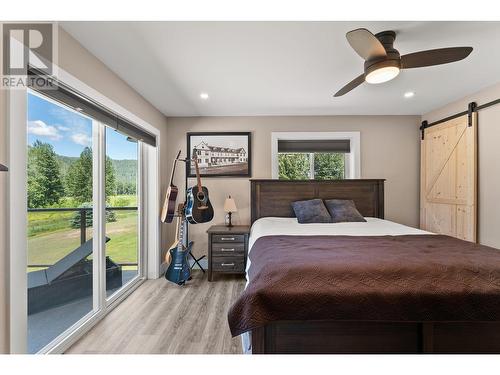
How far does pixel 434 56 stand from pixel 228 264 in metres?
2.97

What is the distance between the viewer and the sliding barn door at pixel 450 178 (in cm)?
300

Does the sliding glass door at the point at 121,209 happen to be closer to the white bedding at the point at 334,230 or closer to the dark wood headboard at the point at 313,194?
the white bedding at the point at 334,230

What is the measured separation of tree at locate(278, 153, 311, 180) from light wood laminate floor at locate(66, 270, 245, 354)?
1.93 metres

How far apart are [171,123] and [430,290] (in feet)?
12.2

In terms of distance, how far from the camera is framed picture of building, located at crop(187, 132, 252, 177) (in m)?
3.89

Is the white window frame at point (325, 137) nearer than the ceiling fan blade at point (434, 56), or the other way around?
the ceiling fan blade at point (434, 56)

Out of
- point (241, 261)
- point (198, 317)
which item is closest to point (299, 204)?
point (241, 261)

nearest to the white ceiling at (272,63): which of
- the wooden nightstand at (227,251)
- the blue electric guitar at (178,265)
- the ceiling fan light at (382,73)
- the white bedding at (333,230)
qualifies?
the ceiling fan light at (382,73)

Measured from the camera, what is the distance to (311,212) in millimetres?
3344

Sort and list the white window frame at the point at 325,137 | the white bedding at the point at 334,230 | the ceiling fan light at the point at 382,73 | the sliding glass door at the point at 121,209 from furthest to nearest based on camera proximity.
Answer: the white window frame at the point at 325,137 → the sliding glass door at the point at 121,209 → the white bedding at the point at 334,230 → the ceiling fan light at the point at 382,73
